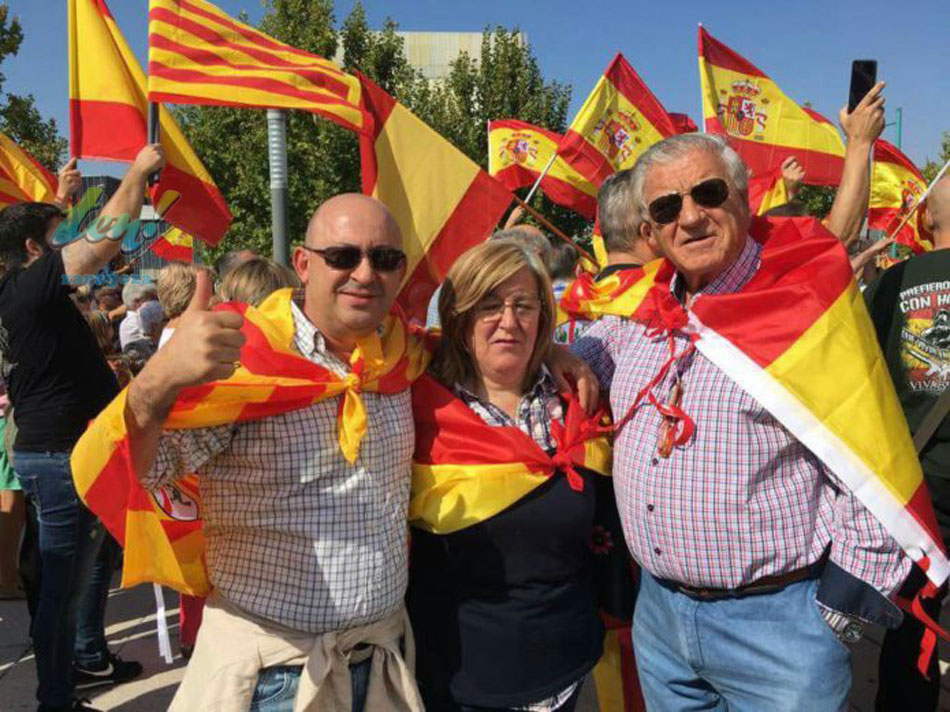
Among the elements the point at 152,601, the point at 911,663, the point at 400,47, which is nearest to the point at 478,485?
the point at 911,663

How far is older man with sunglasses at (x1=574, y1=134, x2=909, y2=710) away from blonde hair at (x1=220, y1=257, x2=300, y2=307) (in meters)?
1.93

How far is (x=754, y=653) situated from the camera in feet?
6.28

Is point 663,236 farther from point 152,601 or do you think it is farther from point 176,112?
→ point 176,112

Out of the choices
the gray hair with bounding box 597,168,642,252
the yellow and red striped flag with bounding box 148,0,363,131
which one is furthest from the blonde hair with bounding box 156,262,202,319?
the gray hair with bounding box 597,168,642,252

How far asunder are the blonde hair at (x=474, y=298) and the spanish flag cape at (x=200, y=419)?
9.6 inches

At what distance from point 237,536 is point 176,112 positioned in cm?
1751

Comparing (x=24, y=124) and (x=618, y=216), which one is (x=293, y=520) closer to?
(x=618, y=216)

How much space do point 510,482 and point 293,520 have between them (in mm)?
604

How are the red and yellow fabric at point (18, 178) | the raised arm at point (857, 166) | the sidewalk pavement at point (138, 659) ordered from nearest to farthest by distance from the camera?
the raised arm at point (857, 166), the sidewalk pavement at point (138, 659), the red and yellow fabric at point (18, 178)

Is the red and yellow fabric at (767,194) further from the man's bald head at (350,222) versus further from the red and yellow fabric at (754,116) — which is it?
the man's bald head at (350,222)

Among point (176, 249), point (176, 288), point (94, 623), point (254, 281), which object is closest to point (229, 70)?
point (254, 281)

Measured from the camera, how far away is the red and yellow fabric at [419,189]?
2.99 meters

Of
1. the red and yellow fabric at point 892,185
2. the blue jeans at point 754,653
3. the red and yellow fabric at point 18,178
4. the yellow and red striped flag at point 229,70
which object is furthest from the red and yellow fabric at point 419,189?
the red and yellow fabric at point 892,185

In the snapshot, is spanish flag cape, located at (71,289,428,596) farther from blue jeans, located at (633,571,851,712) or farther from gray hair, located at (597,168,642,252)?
gray hair, located at (597,168,642,252)
